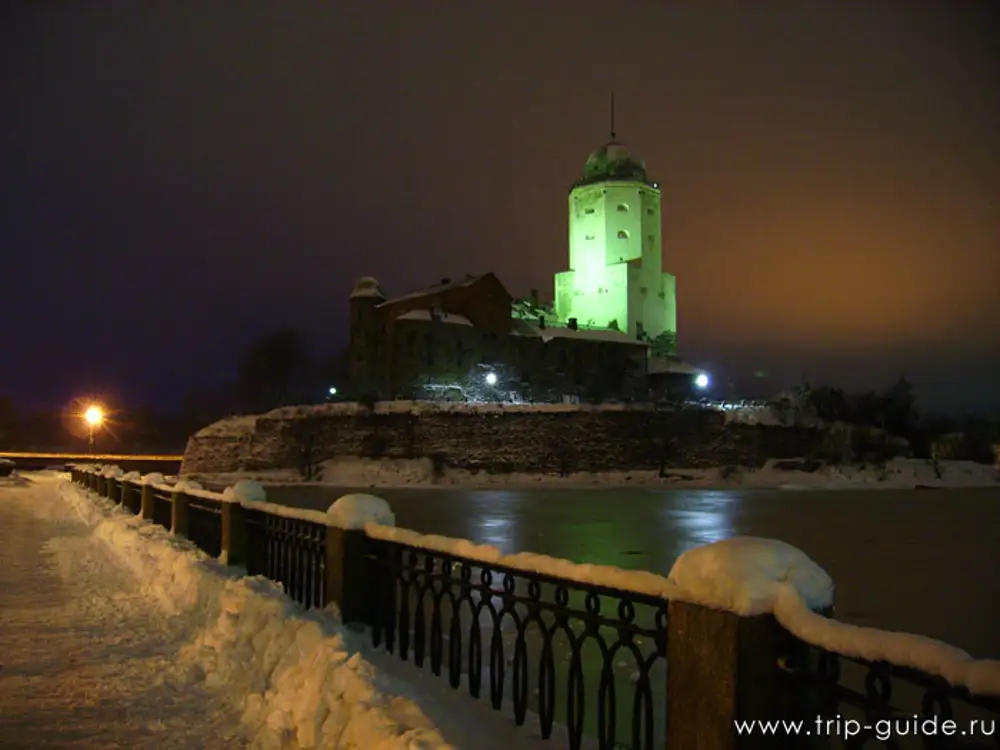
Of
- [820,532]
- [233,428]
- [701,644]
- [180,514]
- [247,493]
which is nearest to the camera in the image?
[701,644]

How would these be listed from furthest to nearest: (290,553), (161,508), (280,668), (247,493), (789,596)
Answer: (161,508)
(247,493)
(290,553)
(280,668)
(789,596)

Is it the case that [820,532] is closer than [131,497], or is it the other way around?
[131,497]

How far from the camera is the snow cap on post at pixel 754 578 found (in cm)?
312

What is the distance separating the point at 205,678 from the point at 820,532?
67.0 ft

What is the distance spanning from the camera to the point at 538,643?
9.36 m

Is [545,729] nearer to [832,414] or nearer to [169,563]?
[169,563]

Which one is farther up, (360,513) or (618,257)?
(618,257)

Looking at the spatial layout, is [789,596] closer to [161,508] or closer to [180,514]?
[180,514]

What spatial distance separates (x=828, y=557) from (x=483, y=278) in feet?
172

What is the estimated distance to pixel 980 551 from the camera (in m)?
20.1

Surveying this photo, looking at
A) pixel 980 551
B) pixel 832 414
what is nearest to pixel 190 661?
pixel 980 551

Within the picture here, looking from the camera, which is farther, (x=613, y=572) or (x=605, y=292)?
(x=605, y=292)

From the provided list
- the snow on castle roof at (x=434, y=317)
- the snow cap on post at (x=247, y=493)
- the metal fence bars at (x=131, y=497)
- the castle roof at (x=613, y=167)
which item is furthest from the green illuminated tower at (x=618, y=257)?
the snow cap on post at (x=247, y=493)

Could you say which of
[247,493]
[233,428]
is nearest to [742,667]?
[247,493]
